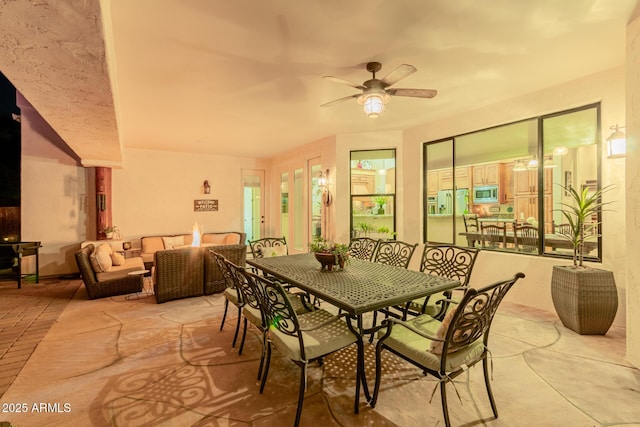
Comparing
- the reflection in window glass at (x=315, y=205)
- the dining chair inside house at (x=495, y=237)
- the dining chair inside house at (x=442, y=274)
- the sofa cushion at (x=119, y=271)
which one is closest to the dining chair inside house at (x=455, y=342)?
the dining chair inside house at (x=442, y=274)

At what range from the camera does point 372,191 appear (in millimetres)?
5770

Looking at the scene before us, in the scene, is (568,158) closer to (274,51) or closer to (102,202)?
(274,51)

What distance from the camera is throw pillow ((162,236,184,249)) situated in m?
6.67

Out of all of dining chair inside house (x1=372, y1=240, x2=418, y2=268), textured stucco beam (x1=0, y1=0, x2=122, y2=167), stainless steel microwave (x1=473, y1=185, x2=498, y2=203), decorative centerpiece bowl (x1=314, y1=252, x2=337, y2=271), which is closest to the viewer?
textured stucco beam (x1=0, y1=0, x2=122, y2=167)

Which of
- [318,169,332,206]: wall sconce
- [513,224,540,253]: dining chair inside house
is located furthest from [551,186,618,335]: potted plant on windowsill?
[318,169,332,206]: wall sconce

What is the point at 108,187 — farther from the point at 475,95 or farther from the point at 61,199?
the point at 475,95

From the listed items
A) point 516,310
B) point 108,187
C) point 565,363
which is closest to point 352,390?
point 565,363

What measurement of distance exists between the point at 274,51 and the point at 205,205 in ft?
19.0

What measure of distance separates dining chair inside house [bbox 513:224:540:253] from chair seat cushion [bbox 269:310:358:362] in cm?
335

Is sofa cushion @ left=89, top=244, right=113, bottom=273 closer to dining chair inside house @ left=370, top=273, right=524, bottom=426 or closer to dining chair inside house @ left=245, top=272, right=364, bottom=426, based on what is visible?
dining chair inside house @ left=245, top=272, right=364, bottom=426

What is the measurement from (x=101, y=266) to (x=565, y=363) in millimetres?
5776

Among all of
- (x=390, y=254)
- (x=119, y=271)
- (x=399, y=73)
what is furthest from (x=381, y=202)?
(x=119, y=271)

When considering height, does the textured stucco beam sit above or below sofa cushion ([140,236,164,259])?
above

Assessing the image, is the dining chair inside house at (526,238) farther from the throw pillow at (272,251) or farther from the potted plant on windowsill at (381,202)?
the throw pillow at (272,251)
